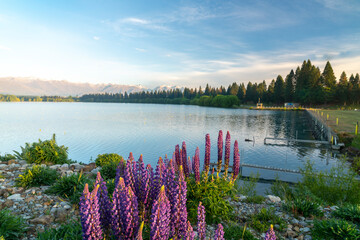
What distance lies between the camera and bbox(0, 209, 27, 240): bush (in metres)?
5.47

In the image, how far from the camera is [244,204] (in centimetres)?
859

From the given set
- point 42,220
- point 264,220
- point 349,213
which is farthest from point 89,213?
point 349,213

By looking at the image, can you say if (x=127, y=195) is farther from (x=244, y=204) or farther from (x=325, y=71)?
(x=325, y=71)

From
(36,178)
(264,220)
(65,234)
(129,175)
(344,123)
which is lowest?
(264,220)

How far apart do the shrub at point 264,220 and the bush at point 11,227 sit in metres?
7.03

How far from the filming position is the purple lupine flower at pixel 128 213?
10.7 ft

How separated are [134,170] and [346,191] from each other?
12424 mm

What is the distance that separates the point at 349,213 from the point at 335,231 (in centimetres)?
174

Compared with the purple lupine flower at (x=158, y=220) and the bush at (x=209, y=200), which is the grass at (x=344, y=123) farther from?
the purple lupine flower at (x=158, y=220)

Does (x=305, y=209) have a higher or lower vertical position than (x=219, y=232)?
lower

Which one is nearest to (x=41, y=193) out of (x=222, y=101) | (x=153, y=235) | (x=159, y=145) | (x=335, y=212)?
(x=153, y=235)

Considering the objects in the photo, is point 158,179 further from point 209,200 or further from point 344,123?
point 344,123

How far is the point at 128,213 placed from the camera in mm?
3271

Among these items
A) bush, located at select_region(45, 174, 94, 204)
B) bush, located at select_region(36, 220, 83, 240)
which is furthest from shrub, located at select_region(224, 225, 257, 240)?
bush, located at select_region(45, 174, 94, 204)
